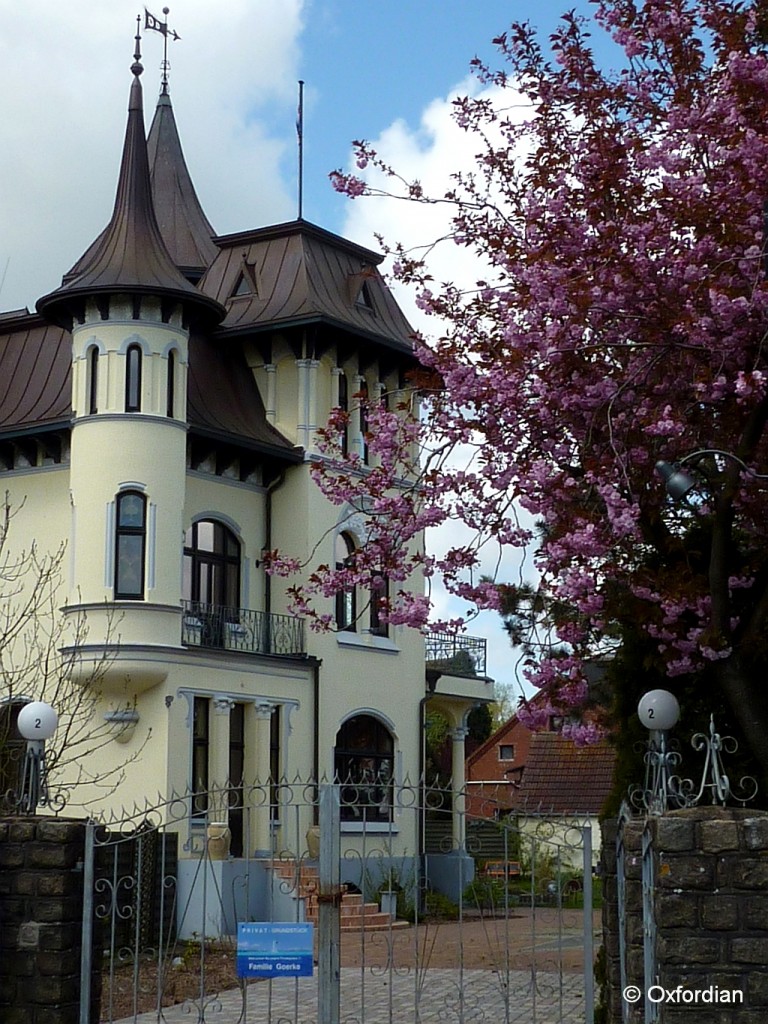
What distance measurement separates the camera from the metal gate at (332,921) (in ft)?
36.3

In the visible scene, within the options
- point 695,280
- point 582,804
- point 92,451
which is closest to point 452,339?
A: point 695,280

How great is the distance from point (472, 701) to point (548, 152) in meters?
21.5

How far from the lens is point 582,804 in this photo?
1644 inches

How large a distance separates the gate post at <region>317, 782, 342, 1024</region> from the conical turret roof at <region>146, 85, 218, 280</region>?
22.7 meters

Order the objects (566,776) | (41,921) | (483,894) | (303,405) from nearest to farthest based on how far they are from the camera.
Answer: (41,921)
(303,405)
(483,894)
(566,776)

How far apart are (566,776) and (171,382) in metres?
21.2

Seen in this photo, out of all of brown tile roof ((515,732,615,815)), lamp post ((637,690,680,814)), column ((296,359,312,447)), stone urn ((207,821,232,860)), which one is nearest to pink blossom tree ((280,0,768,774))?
lamp post ((637,690,680,814))

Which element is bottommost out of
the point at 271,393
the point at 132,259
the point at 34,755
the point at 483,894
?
the point at 483,894

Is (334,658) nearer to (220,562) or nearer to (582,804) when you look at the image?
(220,562)

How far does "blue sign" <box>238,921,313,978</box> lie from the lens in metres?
10.6

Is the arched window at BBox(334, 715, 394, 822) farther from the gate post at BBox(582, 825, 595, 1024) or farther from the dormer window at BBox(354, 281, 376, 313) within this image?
the gate post at BBox(582, 825, 595, 1024)

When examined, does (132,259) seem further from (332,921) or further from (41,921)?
(332,921)

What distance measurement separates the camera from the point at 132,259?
25.9m

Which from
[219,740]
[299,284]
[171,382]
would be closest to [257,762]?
[219,740]
